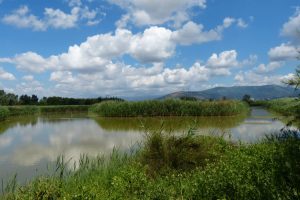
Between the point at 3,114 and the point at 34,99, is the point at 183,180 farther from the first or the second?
the point at 34,99

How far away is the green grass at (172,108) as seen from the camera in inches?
1083

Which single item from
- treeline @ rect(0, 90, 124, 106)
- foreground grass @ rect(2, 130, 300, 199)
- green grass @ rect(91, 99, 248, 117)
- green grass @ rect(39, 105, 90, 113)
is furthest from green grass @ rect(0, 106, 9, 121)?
foreground grass @ rect(2, 130, 300, 199)

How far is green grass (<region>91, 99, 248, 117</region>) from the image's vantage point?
27.5 metres

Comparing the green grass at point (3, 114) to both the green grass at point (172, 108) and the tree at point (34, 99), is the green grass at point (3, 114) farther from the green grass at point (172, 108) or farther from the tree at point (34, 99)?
the tree at point (34, 99)

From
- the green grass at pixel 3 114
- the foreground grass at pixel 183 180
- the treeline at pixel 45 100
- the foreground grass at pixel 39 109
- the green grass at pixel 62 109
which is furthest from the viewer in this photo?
the treeline at pixel 45 100

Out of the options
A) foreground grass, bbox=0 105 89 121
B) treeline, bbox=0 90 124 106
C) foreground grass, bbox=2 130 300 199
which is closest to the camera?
foreground grass, bbox=2 130 300 199

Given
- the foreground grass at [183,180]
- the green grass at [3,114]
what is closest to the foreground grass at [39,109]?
the green grass at [3,114]

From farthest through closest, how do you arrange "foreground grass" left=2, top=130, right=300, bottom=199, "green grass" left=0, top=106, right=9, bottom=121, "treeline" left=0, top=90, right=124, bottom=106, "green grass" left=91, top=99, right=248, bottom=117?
"treeline" left=0, top=90, right=124, bottom=106 < "green grass" left=0, top=106, right=9, bottom=121 < "green grass" left=91, top=99, right=248, bottom=117 < "foreground grass" left=2, top=130, right=300, bottom=199

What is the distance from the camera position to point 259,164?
17.5 ft

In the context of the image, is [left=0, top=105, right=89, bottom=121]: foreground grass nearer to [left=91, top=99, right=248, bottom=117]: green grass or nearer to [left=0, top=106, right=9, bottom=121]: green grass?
[left=0, top=106, right=9, bottom=121]: green grass

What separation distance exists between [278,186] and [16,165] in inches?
291

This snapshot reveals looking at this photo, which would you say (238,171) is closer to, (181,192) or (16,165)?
(181,192)

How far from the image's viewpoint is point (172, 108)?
92.2 feet

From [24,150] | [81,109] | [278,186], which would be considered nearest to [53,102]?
[81,109]
